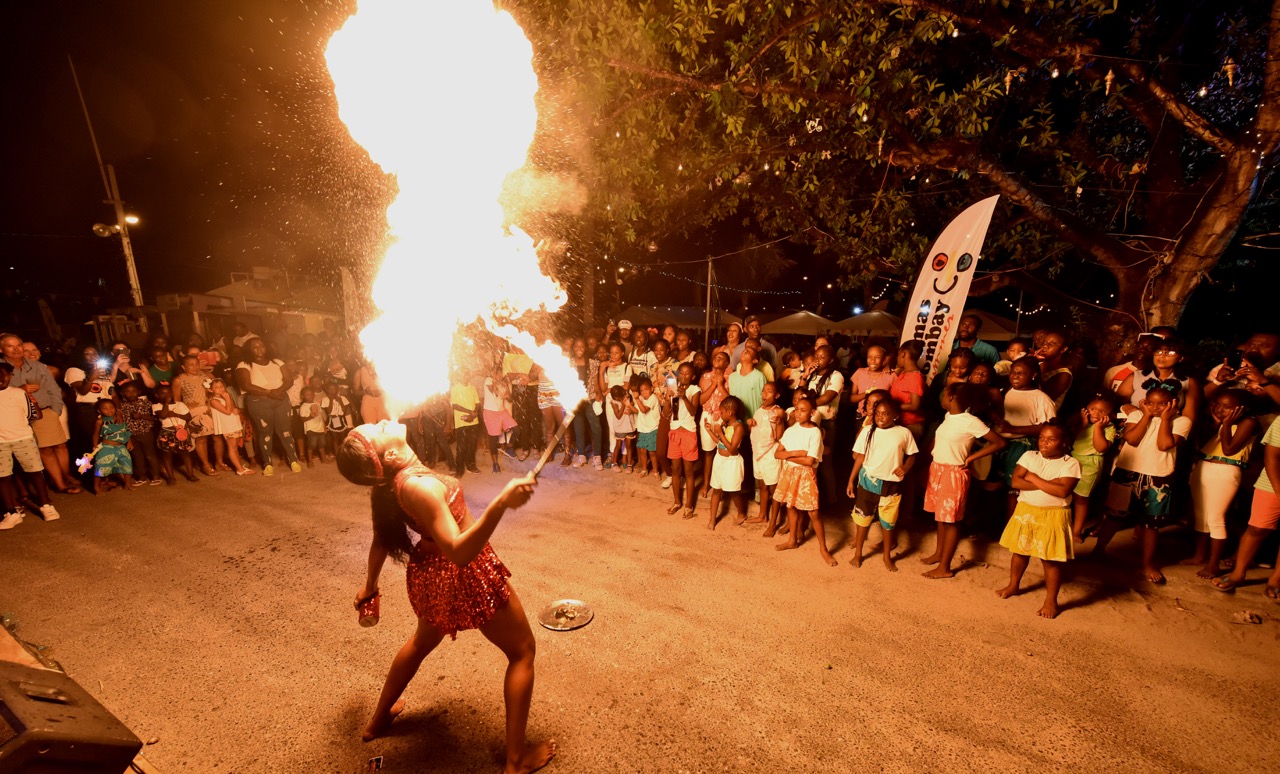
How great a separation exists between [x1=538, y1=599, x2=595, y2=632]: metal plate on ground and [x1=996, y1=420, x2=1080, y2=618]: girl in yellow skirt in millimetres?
3637

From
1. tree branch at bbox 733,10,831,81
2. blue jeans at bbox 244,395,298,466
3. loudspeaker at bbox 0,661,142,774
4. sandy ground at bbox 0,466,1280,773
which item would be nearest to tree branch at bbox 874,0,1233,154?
tree branch at bbox 733,10,831,81

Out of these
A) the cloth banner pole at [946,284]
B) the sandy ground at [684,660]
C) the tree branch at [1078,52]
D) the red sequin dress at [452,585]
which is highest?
the tree branch at [1078,52]

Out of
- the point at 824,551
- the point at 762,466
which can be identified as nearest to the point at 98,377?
the point at 762,466

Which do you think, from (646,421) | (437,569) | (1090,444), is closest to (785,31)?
(646,421)

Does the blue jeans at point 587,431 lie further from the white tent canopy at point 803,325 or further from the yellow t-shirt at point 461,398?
the white tent canopy at point 803,325

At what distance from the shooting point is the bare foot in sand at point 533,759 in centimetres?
291

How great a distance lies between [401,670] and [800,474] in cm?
401

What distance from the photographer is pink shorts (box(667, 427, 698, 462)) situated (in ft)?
22.3

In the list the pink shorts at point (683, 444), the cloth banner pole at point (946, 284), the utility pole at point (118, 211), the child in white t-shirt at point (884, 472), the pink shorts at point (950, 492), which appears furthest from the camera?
the utility pole at point (118, 211)

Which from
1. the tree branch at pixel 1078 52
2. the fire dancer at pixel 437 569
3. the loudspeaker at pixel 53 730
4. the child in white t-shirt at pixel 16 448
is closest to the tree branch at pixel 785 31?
the tree branch at pixel 1078 52

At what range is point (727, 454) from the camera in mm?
6223

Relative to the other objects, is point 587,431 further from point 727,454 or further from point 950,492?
point 950,492

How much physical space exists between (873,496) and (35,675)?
5.77 meters

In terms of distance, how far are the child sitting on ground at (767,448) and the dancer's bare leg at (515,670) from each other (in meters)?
3.69
